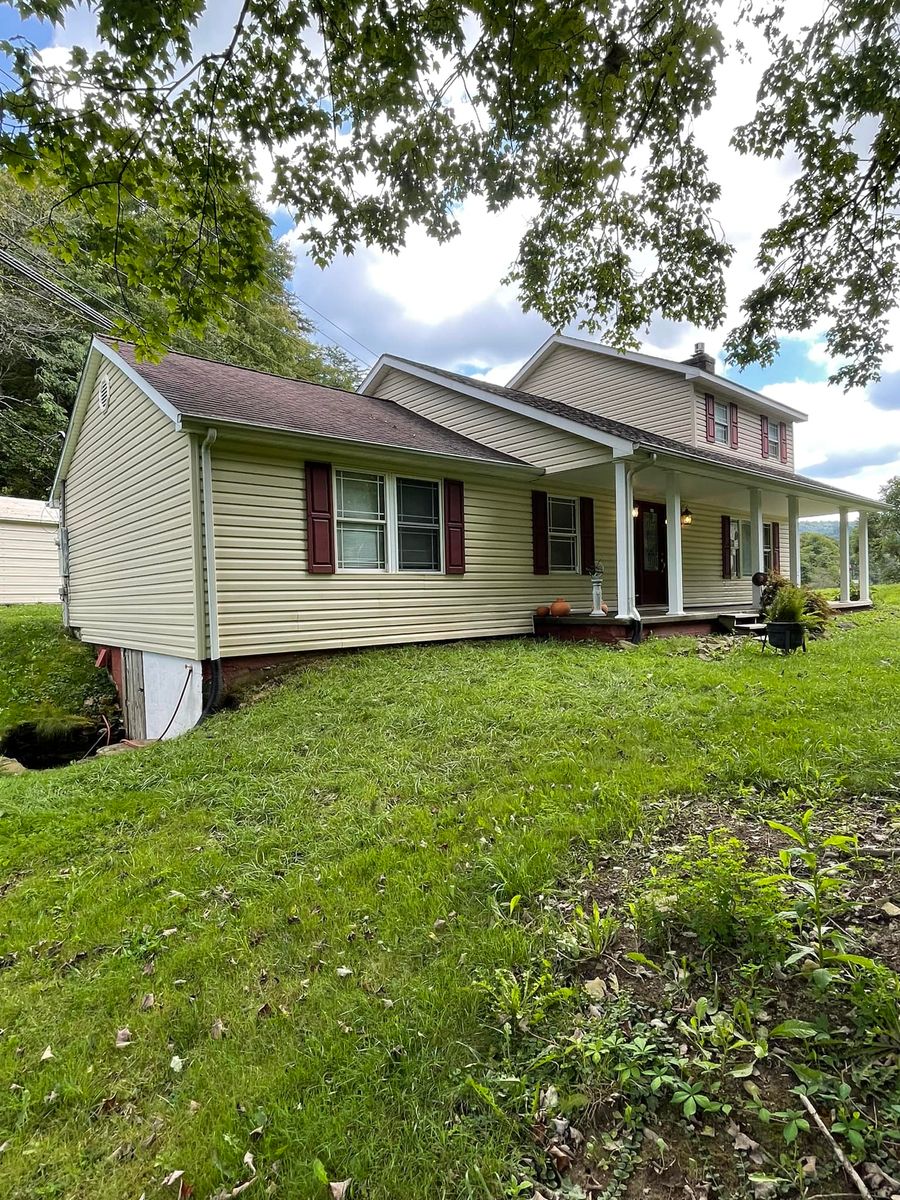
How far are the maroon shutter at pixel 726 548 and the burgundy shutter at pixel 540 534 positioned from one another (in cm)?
→ 690

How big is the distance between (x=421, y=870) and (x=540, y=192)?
5.06m

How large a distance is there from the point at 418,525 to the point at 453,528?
0.63m

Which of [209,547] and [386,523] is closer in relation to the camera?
[209,547]

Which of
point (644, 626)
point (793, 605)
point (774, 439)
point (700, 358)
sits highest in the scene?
point (700, 358)

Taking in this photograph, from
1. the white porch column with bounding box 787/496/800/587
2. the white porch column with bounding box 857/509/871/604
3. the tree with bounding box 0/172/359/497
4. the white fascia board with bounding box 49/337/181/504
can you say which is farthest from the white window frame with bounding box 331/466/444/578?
the white porch column with bounding box 857/509/871/604

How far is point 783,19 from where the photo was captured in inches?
157

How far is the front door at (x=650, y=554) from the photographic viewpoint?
13.1 meters

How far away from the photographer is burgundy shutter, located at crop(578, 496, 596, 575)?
11.5m

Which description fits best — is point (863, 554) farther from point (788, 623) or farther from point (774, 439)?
point (788, 623)

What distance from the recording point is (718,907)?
214 centimetres

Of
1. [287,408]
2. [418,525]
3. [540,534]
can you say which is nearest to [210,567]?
[287,408]

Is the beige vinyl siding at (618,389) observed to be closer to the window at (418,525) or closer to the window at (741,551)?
the window at (741,551)

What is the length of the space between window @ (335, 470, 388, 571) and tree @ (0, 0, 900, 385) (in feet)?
12.6

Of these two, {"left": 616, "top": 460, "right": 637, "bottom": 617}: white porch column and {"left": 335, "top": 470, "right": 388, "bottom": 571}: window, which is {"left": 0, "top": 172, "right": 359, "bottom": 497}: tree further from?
{"left": 616, "top": 460, "right": 637, "bottom": 617}: white porch column
